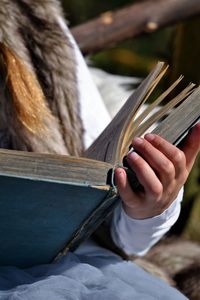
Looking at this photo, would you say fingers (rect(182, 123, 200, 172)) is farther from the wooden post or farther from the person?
the wooden post

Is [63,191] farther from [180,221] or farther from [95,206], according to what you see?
[180,221]

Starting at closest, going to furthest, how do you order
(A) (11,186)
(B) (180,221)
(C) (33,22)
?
(A) (11,186) → (C) (33,22) → (B) (180,221)

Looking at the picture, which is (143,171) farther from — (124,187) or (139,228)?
(139,228)

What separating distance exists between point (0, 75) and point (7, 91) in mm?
32

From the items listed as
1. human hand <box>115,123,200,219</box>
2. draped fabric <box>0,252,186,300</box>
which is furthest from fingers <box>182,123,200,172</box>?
draped fabric <box>0,252,186,300</box>

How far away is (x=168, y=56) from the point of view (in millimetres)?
3557

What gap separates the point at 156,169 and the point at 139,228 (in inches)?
11.1

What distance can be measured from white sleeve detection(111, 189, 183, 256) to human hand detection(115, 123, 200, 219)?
13 centimetres

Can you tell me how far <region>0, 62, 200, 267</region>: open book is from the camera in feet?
3.75

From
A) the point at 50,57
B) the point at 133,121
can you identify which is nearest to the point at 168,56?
the point at 50,57

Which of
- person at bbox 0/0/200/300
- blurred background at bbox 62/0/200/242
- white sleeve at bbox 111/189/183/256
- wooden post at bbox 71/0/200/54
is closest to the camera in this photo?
person at bbox 0/0/200/300

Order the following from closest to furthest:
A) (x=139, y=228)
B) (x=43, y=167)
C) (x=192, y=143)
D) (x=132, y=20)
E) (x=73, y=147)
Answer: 1. (x=43, y=167)
2. (x=192, y=143)
3. (x=139, y=228)
4. (x=73, y=147)
5. (x=132, y=20)

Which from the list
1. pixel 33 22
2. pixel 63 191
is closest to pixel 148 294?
pixel 63 191

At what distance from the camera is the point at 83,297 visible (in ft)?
4.15
